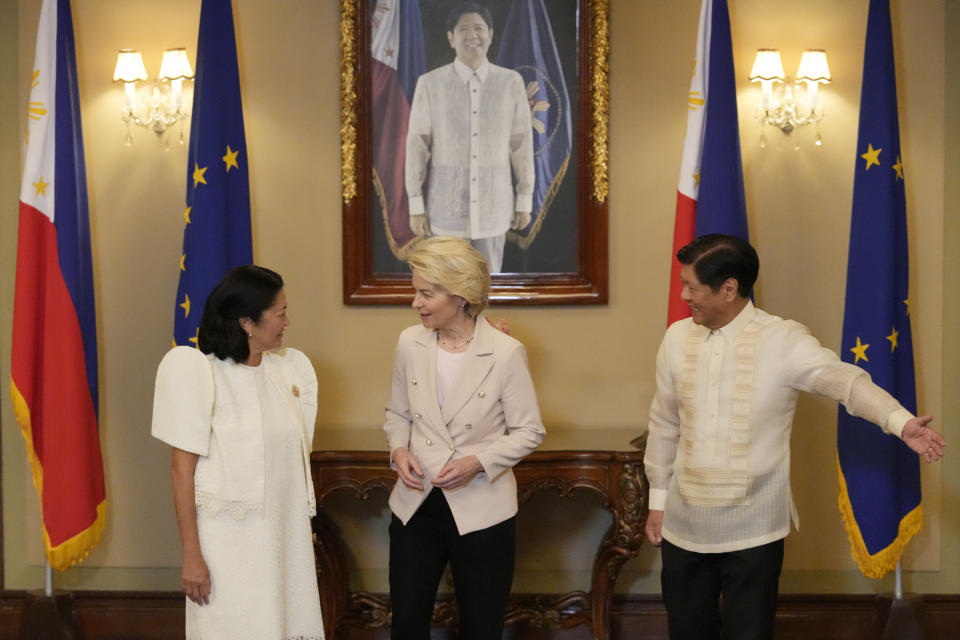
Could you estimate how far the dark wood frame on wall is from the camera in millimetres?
4168

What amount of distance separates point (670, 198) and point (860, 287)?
898 millimetres

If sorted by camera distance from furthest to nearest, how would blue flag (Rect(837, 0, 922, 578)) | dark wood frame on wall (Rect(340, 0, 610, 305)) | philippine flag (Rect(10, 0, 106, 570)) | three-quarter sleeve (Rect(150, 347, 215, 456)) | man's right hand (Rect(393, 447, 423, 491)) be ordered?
dark wood frame on wall (Rect(340, 0, 610, 305))
philippine flag (Rect(10, 0, 106, 570))
blue flag (Rect(837, 0, 922, 578))
man's right hand (Rect(393, 447, 423, 491))
three-quarter sleeve (Rect(150, 347, 215, 456))

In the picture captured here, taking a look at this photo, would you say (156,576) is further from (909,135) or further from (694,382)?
(909,135)

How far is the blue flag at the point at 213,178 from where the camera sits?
382 centimetres

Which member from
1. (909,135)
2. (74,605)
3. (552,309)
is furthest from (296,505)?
(909,135)

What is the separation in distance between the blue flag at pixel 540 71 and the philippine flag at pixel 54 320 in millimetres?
1777

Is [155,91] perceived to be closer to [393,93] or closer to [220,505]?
[393,93]

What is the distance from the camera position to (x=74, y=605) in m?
4.32

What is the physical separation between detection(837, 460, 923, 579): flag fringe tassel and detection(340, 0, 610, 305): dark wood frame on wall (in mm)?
1279

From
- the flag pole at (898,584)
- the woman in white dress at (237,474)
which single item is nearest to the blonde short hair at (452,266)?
the woman in white dress at (237,474)

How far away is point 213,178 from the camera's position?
3.86 meters

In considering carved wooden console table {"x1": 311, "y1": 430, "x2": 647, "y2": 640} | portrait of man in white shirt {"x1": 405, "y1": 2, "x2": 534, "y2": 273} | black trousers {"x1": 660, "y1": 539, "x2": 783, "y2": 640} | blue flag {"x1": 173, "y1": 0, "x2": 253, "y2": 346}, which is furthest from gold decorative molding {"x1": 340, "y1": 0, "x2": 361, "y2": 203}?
black trousers {"x1": 660, "y1": 539, "x2": 783, "y2": 640}

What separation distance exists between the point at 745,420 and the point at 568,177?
181 centimetres

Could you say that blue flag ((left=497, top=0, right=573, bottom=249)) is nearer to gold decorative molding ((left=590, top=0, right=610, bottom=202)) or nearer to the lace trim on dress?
gold decorative molding ((left=590, top=0, right=610, bottom=202))
